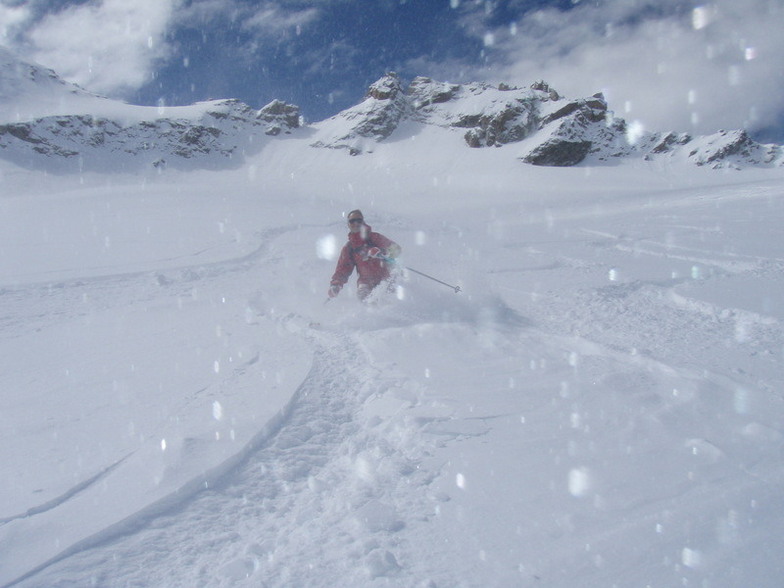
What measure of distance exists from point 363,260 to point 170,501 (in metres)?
4.95

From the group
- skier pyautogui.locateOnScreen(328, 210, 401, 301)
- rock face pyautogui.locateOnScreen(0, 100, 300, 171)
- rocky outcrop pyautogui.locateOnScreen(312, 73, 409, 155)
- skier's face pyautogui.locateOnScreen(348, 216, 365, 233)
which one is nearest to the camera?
skier pyautogui.locateOnScreen(328, 210, 401, 301)

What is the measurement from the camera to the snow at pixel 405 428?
79.4 inches

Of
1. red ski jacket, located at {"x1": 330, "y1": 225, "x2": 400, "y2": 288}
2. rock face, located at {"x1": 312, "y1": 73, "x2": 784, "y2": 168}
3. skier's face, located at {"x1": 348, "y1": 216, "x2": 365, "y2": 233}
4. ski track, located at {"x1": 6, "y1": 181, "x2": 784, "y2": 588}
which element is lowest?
ski track, located at {"x1": 6, "y1": 181, "x2": 784, "y2": 588}

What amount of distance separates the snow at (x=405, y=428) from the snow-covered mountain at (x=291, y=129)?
117 feet

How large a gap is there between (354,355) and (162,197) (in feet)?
Result: 73.5

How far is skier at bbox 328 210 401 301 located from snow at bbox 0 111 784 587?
37 centimetres

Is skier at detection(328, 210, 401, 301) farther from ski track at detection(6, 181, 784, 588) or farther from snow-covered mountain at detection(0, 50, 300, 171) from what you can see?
snow-covered mountain at detection(0, 50, 300, 171)

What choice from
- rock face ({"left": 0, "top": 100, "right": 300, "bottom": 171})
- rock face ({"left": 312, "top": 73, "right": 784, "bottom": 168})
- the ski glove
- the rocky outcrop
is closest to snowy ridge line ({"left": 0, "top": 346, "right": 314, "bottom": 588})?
the ski glove

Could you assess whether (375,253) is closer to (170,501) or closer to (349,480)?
(349,480)

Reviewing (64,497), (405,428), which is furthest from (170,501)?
(405,428)

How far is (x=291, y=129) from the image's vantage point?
53000 mm

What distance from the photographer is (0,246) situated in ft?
36.6

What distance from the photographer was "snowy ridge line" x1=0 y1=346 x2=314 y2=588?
Answer: 6.67 feet

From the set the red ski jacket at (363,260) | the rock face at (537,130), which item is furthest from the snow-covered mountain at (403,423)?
the rock face at (537,130)
